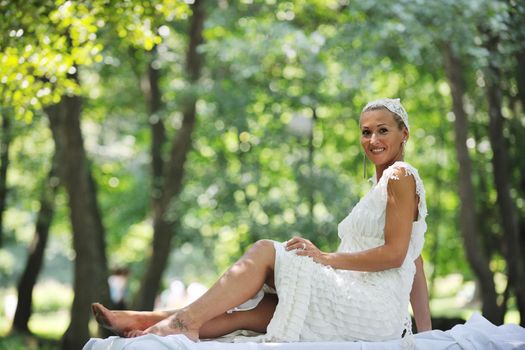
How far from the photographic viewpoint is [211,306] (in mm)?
3547

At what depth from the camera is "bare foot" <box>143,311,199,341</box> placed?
3502 millimetres

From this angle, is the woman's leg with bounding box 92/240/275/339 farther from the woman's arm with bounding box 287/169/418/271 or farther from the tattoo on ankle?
the woman's arm with bounding box 287/169/418/271

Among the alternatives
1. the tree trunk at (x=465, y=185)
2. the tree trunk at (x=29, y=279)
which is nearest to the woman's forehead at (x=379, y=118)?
the tree trunk at (x=465, y=185)

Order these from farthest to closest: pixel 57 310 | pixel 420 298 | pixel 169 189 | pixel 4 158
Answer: pixel 57 310, pixel 4 158, pixel 169 189, pixel 420 298

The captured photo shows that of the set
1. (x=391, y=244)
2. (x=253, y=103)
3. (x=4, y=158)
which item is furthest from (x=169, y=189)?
(x=391, y=244)

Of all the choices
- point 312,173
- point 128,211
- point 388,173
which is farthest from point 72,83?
point 128,211

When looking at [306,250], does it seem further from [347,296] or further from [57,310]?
[57,310]

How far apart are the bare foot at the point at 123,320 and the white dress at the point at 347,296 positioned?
1.86ft

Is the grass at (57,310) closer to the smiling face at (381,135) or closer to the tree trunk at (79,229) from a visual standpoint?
the smiling face at (381,135)

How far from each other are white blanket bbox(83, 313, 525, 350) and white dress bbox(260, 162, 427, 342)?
0.40 ft

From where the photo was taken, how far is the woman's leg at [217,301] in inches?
139

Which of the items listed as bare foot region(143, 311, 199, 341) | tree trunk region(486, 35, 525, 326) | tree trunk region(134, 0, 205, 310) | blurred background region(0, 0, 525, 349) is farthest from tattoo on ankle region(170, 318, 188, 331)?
tree trunk region(134, 0, 205, 310)

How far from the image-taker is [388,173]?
3.85m

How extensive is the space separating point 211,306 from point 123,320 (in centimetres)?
42
